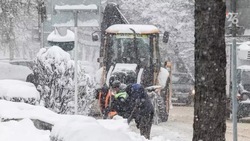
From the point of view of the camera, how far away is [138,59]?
63.7 feet

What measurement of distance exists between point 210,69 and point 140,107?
18.8 ft

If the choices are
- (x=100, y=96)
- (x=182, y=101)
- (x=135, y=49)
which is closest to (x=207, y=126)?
(x=100, y=96)

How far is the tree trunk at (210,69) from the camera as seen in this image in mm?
6934

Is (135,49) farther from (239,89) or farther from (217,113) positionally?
(217,113)

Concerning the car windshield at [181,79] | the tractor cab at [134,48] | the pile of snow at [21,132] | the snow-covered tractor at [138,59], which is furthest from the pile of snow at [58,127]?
the car windshield at [181,79]

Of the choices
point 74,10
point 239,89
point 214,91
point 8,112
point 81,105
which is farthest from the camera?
point 239,89

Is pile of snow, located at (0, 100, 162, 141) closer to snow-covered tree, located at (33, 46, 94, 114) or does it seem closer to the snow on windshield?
the snow on windshield

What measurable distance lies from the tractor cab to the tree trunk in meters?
12.1

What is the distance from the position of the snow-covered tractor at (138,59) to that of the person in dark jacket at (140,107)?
588 cm

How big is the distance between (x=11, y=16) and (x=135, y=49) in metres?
12.6

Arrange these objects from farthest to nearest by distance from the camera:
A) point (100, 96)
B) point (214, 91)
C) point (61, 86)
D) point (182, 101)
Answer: point (182, 101) < point (100, 96) < point (61, 86) < point (214, 91)

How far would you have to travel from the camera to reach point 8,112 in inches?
416

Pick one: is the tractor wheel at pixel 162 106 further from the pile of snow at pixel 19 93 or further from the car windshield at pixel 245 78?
the pile of snow at pixel 19 93

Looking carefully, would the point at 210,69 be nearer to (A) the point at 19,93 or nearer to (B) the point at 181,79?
(A) the point at 19,93
